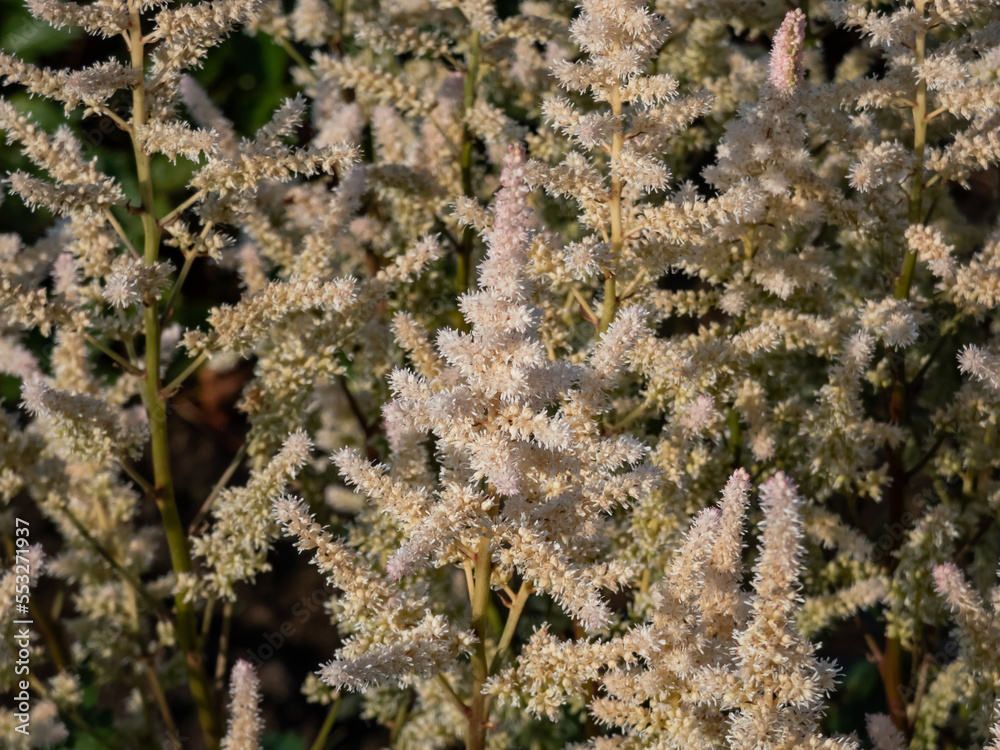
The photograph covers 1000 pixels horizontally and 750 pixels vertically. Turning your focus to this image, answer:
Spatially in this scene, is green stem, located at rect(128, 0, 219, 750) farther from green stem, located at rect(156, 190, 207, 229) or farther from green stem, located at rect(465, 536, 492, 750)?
green stem, located at rect(465, 536, 492, 750)

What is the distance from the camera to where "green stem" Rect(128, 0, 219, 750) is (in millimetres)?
1196

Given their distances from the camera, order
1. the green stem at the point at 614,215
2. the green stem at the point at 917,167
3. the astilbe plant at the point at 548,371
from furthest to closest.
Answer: the green stem at the point at 917,167
the green stem at the point at 614,215
the astilbe plant at the point at 548,371

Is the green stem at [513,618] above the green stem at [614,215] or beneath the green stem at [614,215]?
beneath

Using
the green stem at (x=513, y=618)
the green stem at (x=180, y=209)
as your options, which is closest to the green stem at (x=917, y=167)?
the green stem at (x=513, y=618)

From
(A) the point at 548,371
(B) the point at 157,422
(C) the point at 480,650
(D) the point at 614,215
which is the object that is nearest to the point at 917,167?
(D) the point at 614,215

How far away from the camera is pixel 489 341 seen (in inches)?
34.0

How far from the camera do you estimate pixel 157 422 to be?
4.20ft

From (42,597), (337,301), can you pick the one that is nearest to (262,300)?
(337,301)

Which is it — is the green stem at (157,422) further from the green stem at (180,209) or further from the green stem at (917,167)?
the green stem at (917,167)

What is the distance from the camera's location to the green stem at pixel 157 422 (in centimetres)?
120

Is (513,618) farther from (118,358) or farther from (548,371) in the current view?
(118,358)

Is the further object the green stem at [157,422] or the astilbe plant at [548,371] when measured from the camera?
the green stem at [157,422]

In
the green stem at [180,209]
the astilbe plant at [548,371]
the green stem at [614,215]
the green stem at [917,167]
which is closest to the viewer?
the astilbe plant at [548,371]

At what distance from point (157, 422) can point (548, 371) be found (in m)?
0.62
